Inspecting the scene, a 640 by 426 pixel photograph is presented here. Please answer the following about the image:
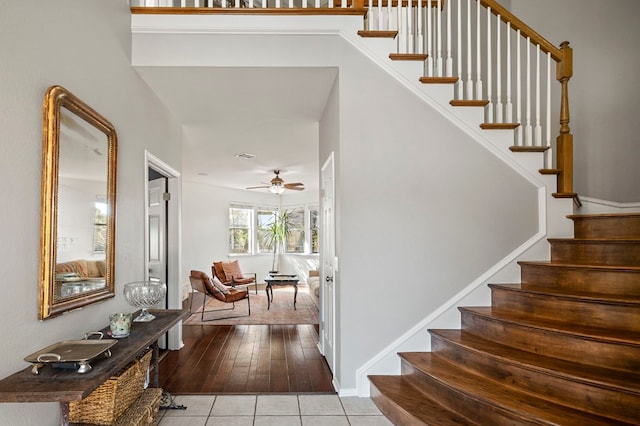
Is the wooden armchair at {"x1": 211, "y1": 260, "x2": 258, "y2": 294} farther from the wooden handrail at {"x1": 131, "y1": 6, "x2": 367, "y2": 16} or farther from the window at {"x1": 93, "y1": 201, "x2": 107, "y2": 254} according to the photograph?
the wooden handrail at {"x1": 131, "y1": 6, "x2": 367, "y2": 16}

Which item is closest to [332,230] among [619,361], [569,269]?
[569,269]

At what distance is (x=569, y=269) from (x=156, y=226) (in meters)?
4.05

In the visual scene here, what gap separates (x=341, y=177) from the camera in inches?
115

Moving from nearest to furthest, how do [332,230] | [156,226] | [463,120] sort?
1. [463,120]
2. [332,230]
3. [156,226]

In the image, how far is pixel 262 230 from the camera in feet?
33.7

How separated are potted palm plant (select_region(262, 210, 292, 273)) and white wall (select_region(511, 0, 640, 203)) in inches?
286

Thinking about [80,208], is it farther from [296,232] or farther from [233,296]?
[296,232]

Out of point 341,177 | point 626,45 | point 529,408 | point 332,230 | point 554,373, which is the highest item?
point 626,45

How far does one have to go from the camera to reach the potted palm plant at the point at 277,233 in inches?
398

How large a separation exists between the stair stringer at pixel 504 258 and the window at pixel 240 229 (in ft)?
23.8

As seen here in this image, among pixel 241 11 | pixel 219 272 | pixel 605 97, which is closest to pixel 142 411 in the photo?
pixel 241 11

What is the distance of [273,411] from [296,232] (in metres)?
7.69

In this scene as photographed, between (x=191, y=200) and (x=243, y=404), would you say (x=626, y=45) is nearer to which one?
(x=243, y=404)

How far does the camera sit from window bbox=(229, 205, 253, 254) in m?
9.61
